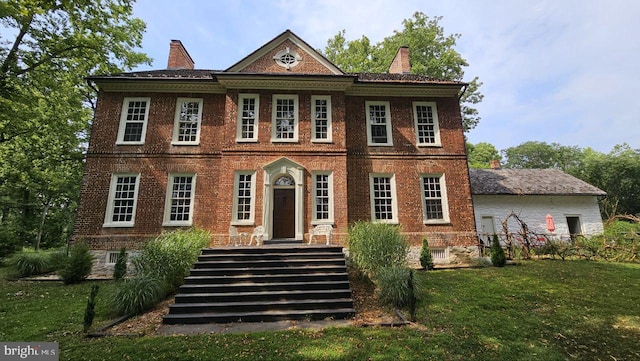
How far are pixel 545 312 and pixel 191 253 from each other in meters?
9.71

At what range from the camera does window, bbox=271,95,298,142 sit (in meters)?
12.4

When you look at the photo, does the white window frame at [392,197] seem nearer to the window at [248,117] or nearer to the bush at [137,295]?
the window at [248,117]

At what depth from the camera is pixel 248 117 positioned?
12391 mm

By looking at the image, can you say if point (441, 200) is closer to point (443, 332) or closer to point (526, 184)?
point (443, 332)

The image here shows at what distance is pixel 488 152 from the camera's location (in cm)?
4416

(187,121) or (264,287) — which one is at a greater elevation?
(187,121)

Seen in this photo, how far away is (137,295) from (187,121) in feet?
27.6

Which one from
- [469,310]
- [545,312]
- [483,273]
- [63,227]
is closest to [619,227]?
[483,273]

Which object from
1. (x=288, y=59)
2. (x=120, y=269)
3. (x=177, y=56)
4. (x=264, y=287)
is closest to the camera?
(x=264, y=287)

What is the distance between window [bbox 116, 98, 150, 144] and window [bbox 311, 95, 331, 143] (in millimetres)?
7712

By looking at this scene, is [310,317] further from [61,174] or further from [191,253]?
[61,174]

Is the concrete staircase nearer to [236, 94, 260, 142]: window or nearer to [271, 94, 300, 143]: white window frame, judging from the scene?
[271, 94, 300, 143]: white window frame

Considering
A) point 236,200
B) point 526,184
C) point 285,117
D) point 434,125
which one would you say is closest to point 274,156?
point 285,117
